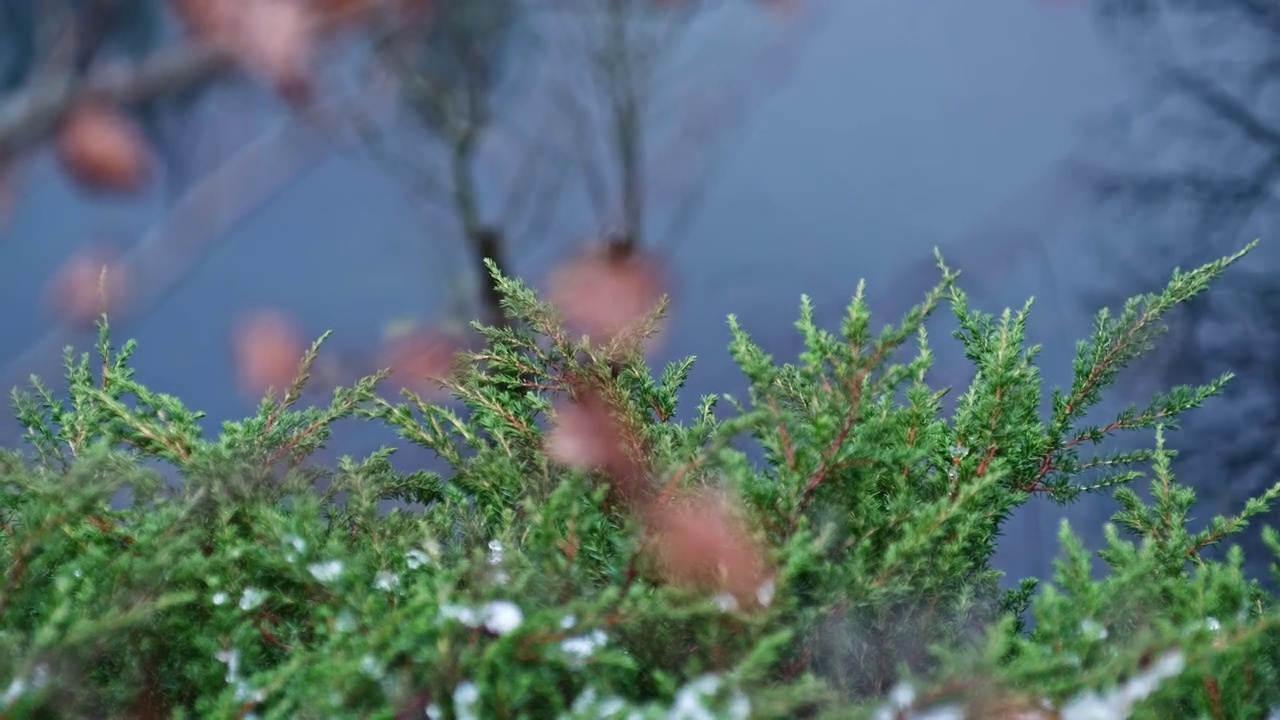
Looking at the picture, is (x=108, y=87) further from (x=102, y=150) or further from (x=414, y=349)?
(x=414, y=349)

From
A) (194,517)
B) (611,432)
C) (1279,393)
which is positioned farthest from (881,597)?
(1279,393)

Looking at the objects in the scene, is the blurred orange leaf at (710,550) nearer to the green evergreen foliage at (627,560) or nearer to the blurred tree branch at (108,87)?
the green evergreen foliage at (627,560)

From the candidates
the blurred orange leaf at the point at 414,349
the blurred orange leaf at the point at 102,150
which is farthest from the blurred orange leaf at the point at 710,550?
the blurred orange leaf at the point at 102,150

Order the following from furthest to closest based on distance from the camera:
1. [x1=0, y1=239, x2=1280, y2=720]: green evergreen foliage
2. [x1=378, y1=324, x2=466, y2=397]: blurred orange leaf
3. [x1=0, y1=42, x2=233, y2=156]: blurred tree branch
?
1. [x1=378, y1=324, x2=466, y2=397]: blurred orange leaf
2. [x1=0, y1=42, x2=233, y2=156]: blurred tree branch
3. [x1=0, y1=239, x2=1280, y2=720]: green evergreen foliage

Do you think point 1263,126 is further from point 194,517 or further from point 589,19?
point 194,517

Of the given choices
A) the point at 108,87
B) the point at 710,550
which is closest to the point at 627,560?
the point at 710,550

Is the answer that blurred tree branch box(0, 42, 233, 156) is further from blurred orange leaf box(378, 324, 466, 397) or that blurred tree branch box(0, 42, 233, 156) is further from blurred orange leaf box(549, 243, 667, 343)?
blurred orange leaf box(549, 243, 667, 343)

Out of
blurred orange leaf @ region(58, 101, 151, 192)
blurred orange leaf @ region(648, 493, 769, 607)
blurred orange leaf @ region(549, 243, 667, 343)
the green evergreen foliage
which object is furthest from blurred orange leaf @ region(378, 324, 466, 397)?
blurred orange leaf @ region(648, 493, 769, 607)

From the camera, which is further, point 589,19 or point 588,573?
point 589,19
